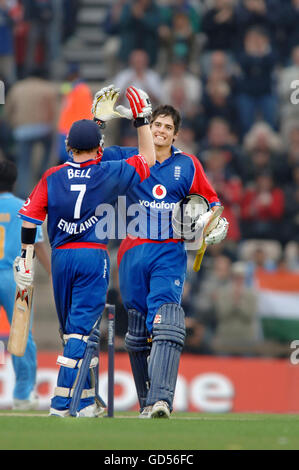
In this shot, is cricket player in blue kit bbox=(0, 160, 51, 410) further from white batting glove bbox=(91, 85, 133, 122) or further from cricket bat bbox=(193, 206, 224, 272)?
cricket bat bbox=(193, 206, 224, 272)

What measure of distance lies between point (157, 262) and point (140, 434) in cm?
210

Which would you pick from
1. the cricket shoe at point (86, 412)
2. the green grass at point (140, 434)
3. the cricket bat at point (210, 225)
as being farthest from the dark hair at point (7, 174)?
the green grass at point (140, 434)

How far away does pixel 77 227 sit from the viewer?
922 cm

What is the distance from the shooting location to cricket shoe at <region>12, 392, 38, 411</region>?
11719mm

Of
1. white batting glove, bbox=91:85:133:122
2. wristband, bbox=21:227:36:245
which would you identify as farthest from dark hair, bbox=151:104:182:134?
wristband, bbox=21:227:36:245

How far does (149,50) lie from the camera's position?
19.6m

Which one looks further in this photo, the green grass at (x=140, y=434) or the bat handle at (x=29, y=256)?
the bat handle at (x=29, y=256)

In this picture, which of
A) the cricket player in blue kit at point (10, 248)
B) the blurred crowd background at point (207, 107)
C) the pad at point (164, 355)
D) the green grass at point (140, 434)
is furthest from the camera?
the blurred crowd background at point (207, 107)

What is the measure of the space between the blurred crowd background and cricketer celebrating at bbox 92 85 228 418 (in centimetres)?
497

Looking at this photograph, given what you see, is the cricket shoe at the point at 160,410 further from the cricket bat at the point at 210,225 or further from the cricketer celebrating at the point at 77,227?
the cricket bat at the point at 210,225

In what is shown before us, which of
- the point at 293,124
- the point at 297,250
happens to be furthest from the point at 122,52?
the point at 297,250

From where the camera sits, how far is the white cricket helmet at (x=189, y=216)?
380 inches

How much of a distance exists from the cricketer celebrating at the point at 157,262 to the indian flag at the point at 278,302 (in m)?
6.32

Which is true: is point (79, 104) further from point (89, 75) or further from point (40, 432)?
point (40, 432)
